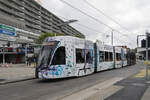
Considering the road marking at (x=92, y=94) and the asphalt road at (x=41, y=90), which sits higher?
the road marking at (x=92, y=94)

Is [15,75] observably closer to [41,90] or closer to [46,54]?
[46,54]

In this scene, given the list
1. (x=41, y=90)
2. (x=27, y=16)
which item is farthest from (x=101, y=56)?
(x=27, y=16)

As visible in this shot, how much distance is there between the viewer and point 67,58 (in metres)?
12.9

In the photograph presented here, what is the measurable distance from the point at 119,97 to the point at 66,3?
8933 mm

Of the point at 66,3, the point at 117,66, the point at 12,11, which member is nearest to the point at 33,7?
the point at 12,11

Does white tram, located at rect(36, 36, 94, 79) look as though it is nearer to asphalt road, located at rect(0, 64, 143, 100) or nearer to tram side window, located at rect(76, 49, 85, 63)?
tram side window, located at rect(76, 49, 85, 63)

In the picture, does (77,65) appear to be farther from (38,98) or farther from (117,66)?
(117,66)

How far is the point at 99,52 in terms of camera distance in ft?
61.3

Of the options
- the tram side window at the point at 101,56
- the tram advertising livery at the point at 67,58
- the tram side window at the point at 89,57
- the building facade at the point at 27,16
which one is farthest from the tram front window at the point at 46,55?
the building facade at the point at 27,16

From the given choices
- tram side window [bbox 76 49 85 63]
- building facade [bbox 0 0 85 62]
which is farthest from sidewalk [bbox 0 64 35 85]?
Result: building facade [bbox 0 0 85 62]

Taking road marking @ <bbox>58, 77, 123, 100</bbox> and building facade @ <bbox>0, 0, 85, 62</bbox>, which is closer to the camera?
road marking @ <bbox>58, 77, 123, 100</bbox>

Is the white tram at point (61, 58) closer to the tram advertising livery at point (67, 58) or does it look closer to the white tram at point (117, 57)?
the tram advertising livery at point (67, 58)

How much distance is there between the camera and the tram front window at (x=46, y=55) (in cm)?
1193

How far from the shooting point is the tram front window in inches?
470
